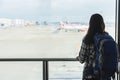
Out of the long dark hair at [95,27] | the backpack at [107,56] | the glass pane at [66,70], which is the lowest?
the glass pane at [66,70]

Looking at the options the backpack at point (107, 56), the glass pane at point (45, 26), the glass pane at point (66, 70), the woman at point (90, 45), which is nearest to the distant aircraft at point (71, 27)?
the glass pane at point (45, 26)

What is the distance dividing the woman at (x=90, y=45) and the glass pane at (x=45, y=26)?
77cm

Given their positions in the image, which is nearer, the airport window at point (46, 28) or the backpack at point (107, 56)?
the backpack at point (107, 56)

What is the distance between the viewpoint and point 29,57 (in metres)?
4.36

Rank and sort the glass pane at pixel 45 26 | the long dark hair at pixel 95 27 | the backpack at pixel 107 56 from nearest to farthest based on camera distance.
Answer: the backpack at pixel 107 56
the long dark hair at pixel 95 27
the glass pane at pixel 45 26

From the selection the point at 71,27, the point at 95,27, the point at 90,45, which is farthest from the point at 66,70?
the point at 95,27

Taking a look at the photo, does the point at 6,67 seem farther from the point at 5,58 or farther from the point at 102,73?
the point at 102,73

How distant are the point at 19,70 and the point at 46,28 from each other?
0.79m

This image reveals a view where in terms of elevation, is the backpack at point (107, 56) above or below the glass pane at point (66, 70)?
above

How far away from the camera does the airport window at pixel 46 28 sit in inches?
171

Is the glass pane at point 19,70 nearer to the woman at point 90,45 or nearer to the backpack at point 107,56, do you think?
the woman at point 90,45

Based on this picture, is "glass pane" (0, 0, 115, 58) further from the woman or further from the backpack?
the backpack

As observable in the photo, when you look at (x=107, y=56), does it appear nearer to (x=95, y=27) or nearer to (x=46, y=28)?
(x=95, y=27)

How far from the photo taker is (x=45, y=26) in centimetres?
438
